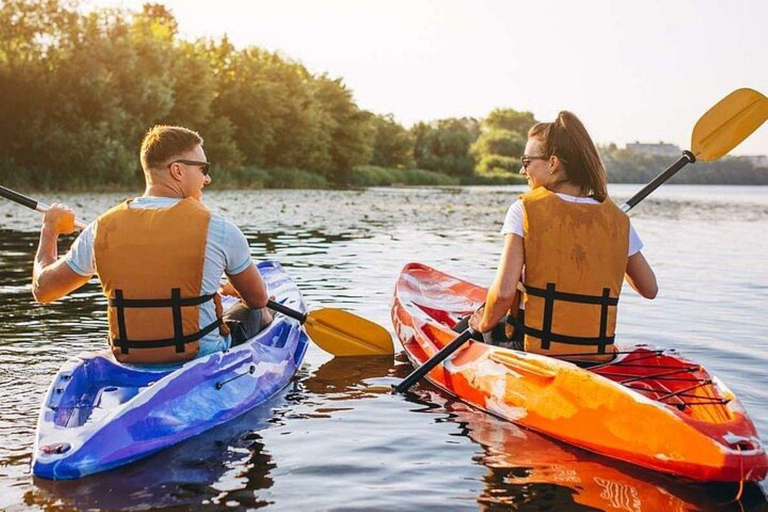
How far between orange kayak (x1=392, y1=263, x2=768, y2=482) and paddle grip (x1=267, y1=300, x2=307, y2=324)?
939 mm

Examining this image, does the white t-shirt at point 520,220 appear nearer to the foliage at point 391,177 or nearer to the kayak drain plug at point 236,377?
the kayak drain plug at point 236,377


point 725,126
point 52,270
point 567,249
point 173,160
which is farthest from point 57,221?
point 725,126

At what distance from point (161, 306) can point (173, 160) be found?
28.4 inches

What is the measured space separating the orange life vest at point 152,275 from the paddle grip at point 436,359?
1530 millimetres

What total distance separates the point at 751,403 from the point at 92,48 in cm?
3188

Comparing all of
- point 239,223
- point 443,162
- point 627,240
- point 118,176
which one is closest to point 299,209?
point 239,223

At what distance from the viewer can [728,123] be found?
21.6 ft

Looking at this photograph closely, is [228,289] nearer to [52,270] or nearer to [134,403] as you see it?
[52,270]

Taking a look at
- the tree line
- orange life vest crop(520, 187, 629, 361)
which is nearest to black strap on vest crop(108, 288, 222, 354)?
orange life vest crop(520, 187, 629, 361)

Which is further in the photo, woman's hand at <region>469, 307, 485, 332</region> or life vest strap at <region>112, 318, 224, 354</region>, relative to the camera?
woman's hand at <region>469, 307, 485, 332</region>

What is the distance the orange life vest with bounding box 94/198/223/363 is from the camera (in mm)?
4539

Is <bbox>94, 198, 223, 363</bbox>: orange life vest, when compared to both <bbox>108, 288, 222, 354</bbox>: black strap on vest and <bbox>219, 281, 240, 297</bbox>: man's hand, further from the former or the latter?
<bbox>219, 281, 240, 297</bbox>: man's hand

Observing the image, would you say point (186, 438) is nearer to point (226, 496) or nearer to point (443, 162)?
point (226, 496)

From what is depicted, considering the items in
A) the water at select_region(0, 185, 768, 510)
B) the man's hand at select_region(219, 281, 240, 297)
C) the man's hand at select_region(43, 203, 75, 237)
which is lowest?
the water at select_region(0, 185, 768, 510)
